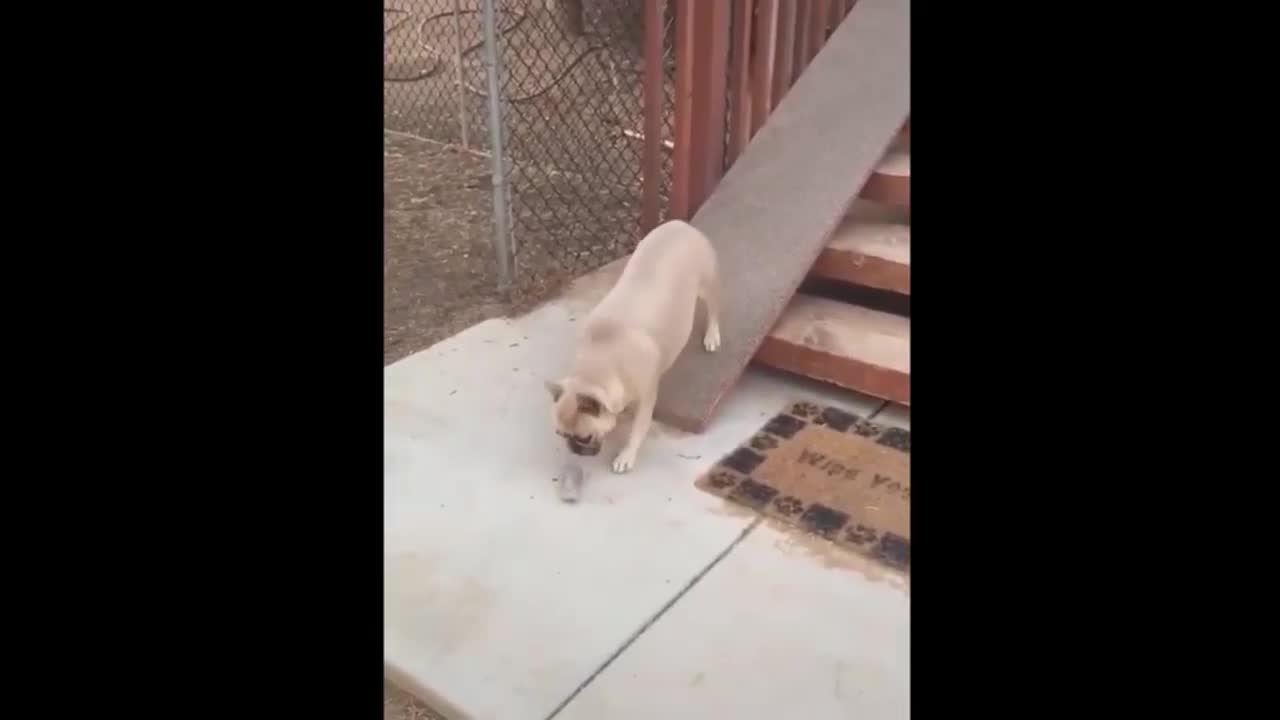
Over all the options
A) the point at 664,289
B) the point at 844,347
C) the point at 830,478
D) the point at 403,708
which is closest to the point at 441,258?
the point at 664,289

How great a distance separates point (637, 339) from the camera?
281cm

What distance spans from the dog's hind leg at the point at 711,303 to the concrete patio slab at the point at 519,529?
0.19 meters

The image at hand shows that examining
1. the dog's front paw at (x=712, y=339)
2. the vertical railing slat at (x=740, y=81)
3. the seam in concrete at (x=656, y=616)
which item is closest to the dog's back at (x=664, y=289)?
the dog's front paw at (x=712, y=339)

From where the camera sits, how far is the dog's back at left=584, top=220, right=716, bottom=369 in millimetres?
2904

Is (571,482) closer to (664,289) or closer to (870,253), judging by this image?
(664,289)

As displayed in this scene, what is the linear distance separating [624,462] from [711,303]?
0.70 m

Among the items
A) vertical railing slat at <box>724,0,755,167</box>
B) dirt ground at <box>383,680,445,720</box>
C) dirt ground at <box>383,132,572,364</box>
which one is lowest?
dirt ground at <box>383,680,445,720</box>

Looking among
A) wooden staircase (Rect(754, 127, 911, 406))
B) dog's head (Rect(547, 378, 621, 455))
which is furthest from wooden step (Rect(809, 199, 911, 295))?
dog's head (Rect(547, 378, 621, 455))

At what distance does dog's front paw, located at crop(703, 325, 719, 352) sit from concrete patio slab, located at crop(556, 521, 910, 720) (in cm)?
88

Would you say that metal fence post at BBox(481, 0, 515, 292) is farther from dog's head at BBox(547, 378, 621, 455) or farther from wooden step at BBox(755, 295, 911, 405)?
dog's head at BBox(547, 378, 621, 455)
